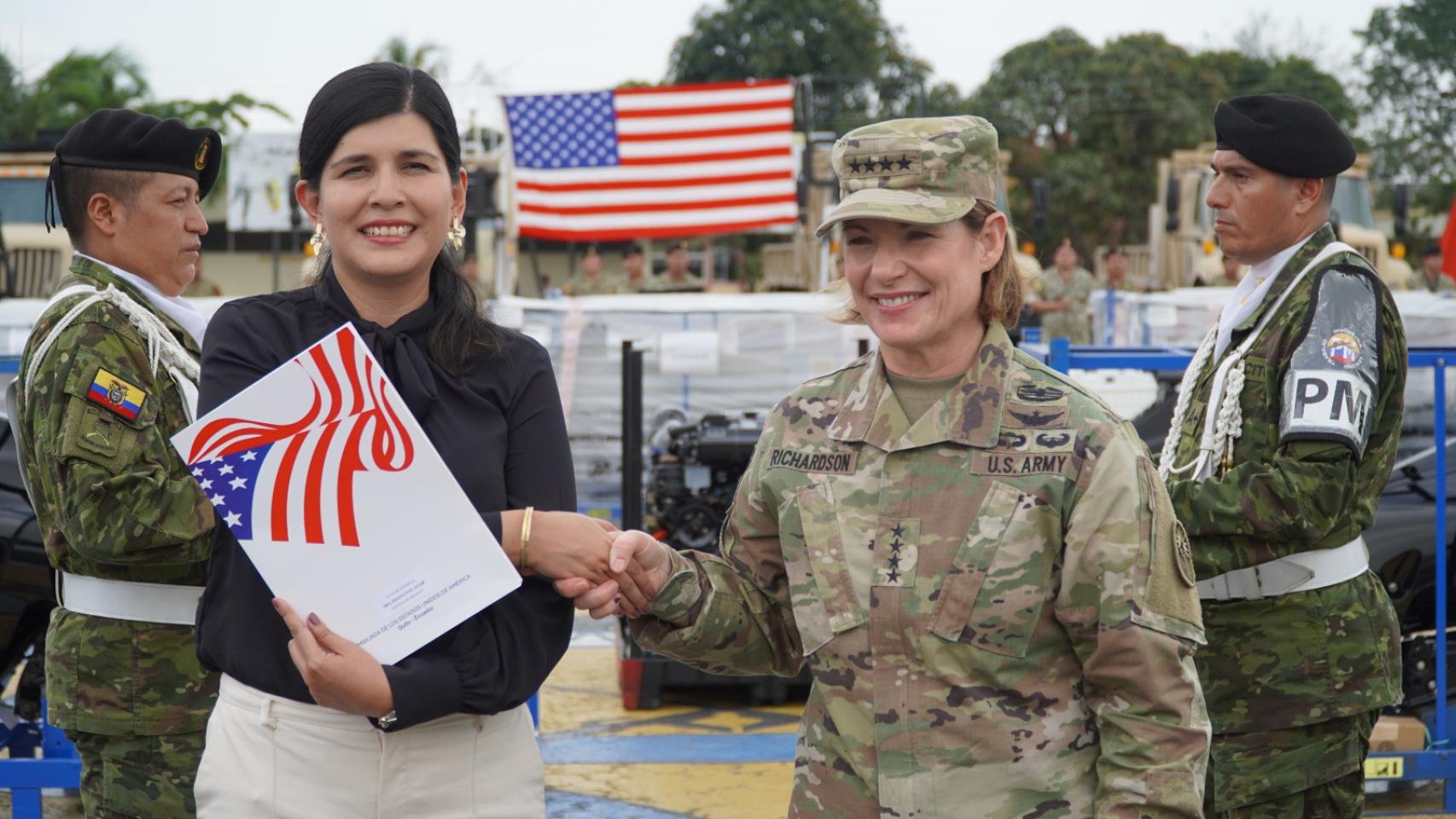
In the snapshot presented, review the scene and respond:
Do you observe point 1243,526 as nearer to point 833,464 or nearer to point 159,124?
point 833,464

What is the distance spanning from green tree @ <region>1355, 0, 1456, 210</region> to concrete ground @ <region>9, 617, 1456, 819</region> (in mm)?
45150

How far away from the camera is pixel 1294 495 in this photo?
11.6 ft

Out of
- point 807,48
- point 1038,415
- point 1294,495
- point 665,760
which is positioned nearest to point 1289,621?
point 1294,495

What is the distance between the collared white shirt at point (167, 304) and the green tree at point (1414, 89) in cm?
4870

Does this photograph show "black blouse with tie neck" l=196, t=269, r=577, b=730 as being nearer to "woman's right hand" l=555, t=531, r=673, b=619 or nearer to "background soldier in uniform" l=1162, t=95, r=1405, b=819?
"woman's right hand" l=555, t=531, r=673, b=619

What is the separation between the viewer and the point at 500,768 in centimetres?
254

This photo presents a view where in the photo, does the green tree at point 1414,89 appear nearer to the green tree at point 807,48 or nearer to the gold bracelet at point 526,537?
the green tree at point 807,48

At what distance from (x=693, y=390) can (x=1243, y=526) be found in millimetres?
11219

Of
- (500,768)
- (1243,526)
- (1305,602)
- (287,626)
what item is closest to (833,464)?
(500,768)

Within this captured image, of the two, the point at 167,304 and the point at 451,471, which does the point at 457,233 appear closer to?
the point at 451,471

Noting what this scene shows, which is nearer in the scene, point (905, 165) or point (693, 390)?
point (905, 165)

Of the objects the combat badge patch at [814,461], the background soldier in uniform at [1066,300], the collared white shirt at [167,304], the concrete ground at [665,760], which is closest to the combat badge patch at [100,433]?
the collared white shirt at [167,304]

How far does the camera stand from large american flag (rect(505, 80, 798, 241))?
18.3m

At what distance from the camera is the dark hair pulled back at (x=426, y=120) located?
2486mm
